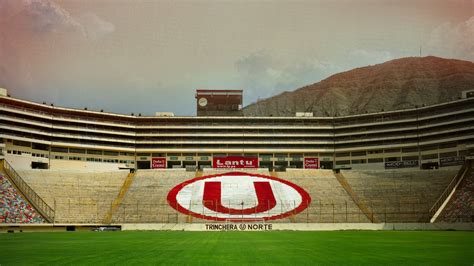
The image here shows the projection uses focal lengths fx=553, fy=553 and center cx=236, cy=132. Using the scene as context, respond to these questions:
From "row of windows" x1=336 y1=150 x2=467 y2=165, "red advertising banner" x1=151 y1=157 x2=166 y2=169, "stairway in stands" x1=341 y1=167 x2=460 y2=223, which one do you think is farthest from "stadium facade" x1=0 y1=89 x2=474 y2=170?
"stairway in stands" x1=341 y1=167 x2=460 y2=223

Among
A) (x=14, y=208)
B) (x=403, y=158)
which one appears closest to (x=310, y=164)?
(x=403, y=158)

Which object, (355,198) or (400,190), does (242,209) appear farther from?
(400,190)

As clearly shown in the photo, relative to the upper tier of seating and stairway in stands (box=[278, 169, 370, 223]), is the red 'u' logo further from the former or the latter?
the upper tier of seating

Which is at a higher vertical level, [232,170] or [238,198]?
[232,170]

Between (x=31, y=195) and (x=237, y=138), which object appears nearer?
(x=31, y=195)

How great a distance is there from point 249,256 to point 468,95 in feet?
312

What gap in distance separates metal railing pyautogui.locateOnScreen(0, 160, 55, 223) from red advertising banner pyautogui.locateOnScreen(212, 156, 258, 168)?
36041 millimetres

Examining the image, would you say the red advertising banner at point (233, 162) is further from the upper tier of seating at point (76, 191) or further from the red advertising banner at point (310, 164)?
the upper tier of seating at point (76, 191)

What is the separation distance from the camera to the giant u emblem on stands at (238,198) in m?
81.2

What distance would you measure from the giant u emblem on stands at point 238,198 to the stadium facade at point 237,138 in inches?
406

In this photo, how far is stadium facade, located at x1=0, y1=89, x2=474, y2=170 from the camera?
354 ft

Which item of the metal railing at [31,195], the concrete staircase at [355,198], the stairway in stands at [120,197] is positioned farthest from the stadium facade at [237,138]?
Result: the metal railing at [31,195]

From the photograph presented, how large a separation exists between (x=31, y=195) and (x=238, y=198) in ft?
101

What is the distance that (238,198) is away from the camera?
87.8m
